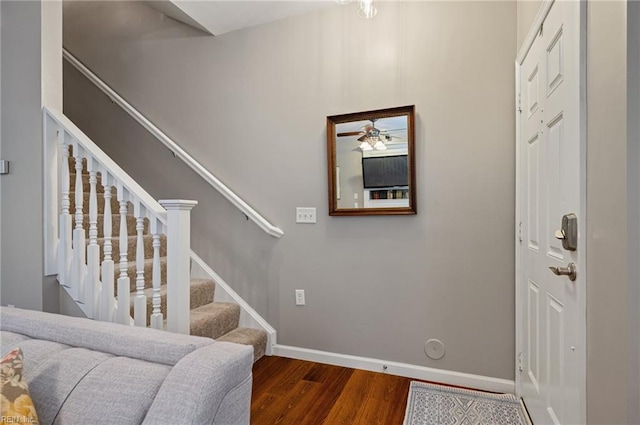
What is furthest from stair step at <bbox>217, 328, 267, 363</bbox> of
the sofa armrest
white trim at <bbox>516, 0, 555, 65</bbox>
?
white trim at <bbox>516, 0, 555, 65</bbox>

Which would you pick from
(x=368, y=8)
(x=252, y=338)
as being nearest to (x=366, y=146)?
(x=368, y=8)

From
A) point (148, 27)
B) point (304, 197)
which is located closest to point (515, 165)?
point (304, 197)

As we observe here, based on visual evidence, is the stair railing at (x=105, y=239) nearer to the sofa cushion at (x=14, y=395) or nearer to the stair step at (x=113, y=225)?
the stair step at (x=113, y=225)

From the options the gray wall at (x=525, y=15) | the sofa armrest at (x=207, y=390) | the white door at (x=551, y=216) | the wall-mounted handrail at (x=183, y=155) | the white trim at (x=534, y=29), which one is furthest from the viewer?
the wall-mounted handrail at (x=183, y=155)

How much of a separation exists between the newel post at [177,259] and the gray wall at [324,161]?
3.07 ft

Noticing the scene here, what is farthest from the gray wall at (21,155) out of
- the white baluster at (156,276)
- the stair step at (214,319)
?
the stair step at (214,319)

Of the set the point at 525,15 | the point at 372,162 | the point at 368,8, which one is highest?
the point at 368,8

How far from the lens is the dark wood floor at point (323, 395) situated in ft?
5.59

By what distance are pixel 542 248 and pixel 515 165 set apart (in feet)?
2.01

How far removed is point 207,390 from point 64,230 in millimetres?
1641

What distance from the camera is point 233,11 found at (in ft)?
7.79

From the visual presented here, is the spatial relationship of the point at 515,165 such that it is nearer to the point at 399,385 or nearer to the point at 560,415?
the point at 560,415

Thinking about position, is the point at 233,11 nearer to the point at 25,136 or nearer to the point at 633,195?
the point at 25,136

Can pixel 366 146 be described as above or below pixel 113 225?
above
